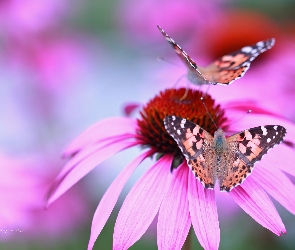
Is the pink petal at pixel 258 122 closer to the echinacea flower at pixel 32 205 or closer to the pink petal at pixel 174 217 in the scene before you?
the pink petal at pixel 174 217

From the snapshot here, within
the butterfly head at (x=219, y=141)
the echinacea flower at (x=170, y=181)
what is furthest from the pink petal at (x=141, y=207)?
the butterfly head at (x=219, y=141)

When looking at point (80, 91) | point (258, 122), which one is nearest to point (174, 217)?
point (258, 122)

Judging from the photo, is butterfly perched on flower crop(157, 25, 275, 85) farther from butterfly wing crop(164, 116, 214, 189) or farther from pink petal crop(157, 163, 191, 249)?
pink petal crop(157, 163, 191, 249)

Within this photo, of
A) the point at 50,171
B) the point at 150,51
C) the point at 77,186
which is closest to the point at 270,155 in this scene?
the point at 50,171

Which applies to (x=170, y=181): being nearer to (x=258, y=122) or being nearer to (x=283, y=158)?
(x=283, y=158)

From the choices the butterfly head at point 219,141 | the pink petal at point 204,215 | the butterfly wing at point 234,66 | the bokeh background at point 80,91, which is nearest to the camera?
the pink petal at point 204,215

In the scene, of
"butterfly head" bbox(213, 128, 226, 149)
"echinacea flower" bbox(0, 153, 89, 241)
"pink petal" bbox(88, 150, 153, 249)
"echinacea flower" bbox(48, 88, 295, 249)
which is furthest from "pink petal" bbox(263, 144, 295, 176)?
"echinacea flower" bbox(0, 153, 89, 241)

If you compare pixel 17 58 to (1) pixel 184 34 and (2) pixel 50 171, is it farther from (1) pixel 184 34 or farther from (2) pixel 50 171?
(1) pixel 184 34
